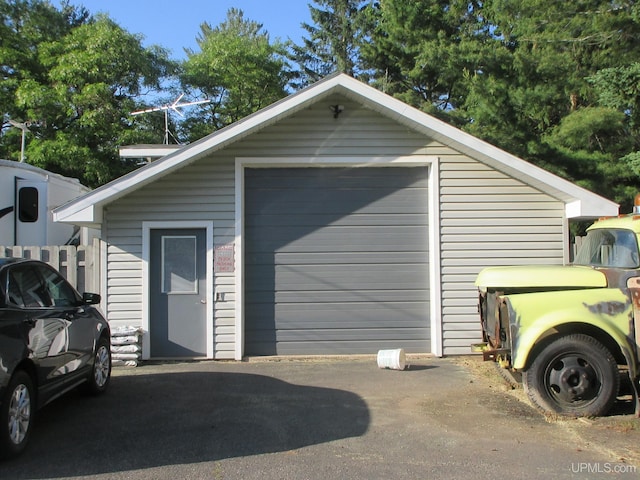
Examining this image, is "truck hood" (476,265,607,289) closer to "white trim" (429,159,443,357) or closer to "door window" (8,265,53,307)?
"white trim" (429,159,443,357)

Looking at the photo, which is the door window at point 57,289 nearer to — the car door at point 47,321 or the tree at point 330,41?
the car door at point 47,321

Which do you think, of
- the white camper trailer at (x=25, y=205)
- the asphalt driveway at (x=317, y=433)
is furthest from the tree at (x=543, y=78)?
the white camper trailer at (x=25, y=205)

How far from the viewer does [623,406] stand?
6008 mm

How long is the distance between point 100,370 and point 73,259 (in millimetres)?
2990

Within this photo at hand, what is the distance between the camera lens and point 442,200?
8898 millimetres

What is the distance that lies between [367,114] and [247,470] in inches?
240

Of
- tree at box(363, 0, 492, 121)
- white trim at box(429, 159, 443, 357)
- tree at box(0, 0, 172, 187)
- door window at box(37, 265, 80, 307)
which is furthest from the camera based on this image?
tree at box(0, 0, 172, 187)

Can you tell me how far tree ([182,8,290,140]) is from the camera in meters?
27.0

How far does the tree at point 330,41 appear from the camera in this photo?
31625 millimetres

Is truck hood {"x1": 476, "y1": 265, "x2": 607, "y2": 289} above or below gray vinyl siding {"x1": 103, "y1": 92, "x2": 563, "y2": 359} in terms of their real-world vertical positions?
below

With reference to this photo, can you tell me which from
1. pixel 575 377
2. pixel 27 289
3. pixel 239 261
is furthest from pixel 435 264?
pixel 27 289

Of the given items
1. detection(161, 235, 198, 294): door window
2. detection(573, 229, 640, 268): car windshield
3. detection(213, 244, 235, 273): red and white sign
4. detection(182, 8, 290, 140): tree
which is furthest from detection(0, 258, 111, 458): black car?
detection(182, 8, 290, 140): tree

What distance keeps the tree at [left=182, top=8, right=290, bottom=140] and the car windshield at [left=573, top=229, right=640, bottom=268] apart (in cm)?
2201

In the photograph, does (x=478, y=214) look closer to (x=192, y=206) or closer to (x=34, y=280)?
(x=192, y=206)
